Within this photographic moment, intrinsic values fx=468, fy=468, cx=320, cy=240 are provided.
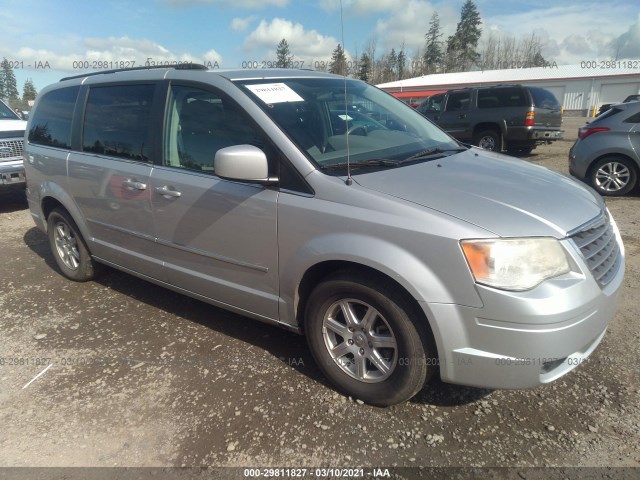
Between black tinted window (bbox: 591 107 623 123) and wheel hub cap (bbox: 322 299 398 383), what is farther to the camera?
black tinted window (bbox: 591 107 623 123)

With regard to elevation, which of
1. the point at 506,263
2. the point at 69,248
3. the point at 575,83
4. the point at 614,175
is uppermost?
the point at 575,83

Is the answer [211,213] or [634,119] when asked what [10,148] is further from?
[634,119]

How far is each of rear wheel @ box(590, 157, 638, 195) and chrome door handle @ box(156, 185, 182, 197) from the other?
23.3 ft

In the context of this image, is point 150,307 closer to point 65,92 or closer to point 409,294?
point 65,92

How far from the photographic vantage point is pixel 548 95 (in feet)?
41.2

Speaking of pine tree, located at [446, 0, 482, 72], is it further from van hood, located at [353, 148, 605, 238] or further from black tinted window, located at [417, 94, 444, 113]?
van hood, located at [353, 148, 605, 238]

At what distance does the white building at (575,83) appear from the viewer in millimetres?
40281

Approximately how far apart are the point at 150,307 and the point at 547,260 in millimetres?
3252

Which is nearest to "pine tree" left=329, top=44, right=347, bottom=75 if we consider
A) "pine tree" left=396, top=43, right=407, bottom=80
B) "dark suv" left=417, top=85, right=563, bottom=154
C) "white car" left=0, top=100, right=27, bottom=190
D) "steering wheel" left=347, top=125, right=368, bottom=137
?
"steering wheel" left=347, top=125, right=368, bottom=137

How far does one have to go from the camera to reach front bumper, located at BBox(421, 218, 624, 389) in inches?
83.3

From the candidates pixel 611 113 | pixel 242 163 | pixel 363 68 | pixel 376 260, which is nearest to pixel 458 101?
pixel 611 113

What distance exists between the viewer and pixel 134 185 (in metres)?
3.49

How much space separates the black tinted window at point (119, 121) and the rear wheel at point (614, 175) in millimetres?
7120

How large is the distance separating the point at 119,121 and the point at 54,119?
4.10 feet
